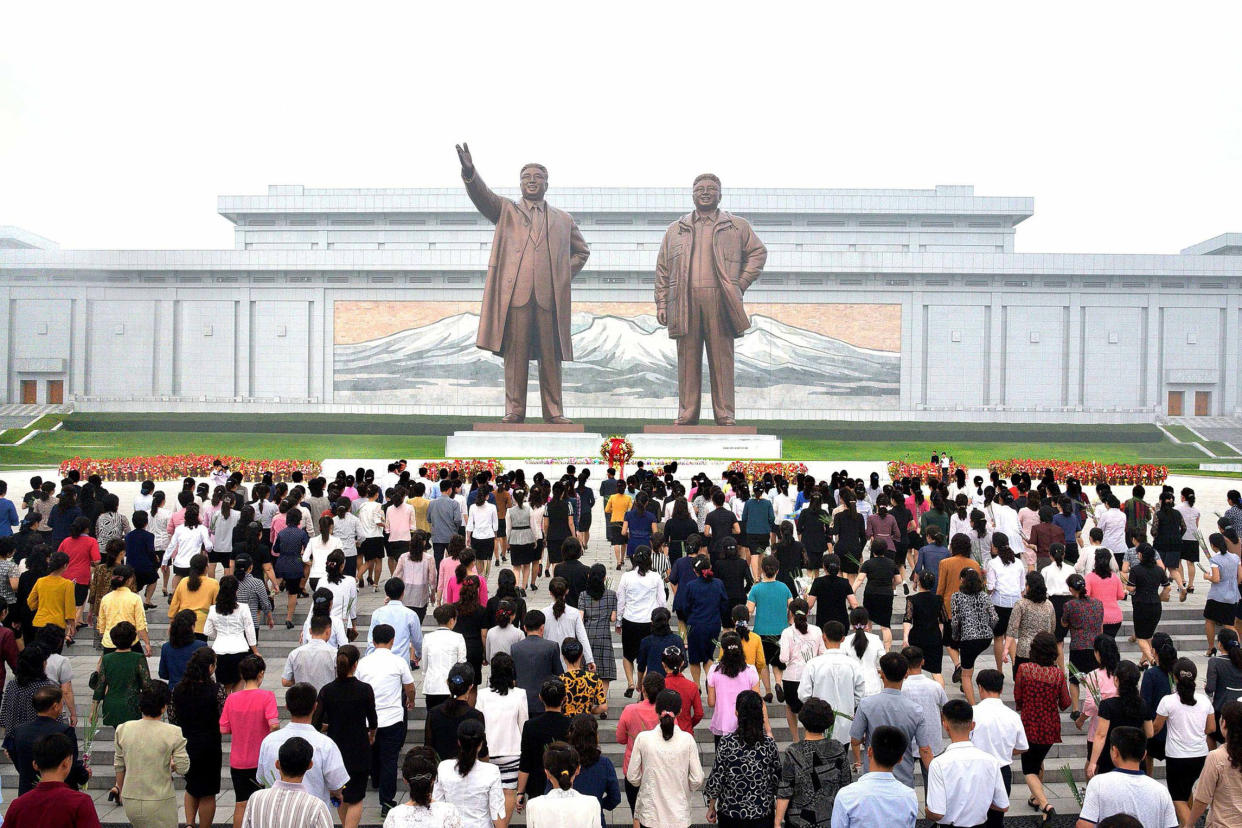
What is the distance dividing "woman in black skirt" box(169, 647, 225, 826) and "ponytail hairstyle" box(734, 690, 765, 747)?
2829 millimetres

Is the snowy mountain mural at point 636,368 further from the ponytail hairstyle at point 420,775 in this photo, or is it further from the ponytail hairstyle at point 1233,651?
the ponytail hairstyle at point 420,775

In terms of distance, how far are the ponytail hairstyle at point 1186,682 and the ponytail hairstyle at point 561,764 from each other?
11.0ft

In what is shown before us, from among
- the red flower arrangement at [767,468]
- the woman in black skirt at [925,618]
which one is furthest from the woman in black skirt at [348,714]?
the red flower arrangement at [767,468]

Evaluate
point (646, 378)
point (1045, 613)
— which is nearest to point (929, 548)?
point (1045, 613)

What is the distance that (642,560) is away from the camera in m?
6.85

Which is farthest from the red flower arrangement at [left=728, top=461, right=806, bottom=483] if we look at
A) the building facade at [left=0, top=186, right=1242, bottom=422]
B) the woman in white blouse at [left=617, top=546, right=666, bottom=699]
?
the building facade at [left=0, top=186, right=1242, bottom=422]

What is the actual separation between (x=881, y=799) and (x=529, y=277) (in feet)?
63.7

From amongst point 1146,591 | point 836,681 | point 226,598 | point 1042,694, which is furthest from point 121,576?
point 1146,591

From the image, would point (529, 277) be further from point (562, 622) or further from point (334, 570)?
point (562, 622)

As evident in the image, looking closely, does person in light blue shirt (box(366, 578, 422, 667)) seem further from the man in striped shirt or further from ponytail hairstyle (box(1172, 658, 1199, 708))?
ponytail hairstyle (box(1172, 658, 1199, 708))

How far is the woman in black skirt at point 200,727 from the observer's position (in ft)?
16.3

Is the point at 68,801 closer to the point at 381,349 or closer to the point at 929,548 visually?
the point at 929,548

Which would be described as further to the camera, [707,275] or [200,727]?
[707,275]

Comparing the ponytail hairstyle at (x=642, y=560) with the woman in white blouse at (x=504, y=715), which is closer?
the woman in white blouse at (x=504, y=715)
